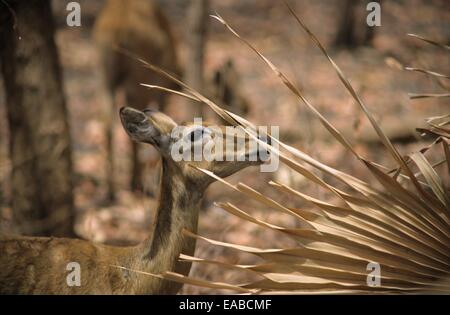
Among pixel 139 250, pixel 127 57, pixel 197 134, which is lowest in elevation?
pixel 139 250

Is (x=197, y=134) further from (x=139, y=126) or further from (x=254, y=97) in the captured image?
(x=254, y=97)

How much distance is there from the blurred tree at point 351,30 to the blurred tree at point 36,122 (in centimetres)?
841

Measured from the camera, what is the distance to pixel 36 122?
4.25 meters

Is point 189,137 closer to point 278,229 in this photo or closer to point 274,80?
point 278,229

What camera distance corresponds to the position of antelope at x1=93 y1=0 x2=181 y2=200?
7.01 metres

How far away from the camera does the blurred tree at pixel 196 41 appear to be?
5895 millimetres

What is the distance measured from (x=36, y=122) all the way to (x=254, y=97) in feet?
18.9
